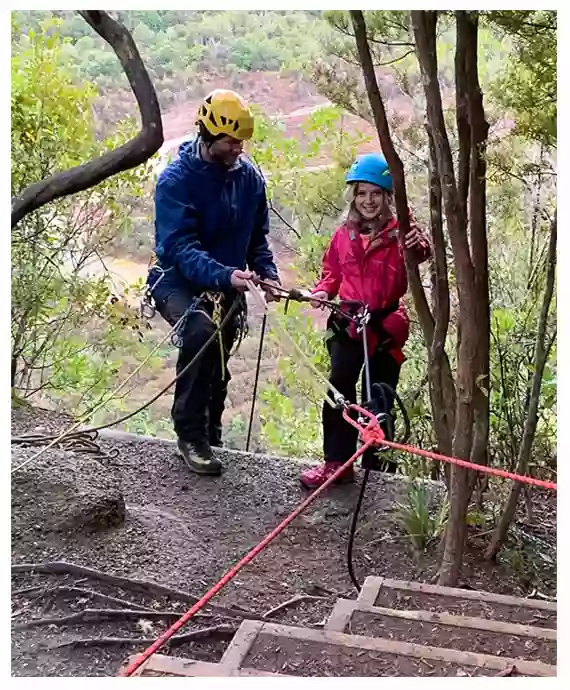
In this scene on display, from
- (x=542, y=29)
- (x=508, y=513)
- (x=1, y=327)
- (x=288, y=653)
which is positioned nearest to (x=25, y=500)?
(x=1, y=327)

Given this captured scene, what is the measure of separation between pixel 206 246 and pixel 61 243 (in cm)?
97

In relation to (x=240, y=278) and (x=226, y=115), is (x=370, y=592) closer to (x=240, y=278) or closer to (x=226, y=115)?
(x=240, y=278)

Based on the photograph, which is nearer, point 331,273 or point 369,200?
point 369,200

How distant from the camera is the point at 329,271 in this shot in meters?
2.38

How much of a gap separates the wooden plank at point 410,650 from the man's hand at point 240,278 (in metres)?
1.00

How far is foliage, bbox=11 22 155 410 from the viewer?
2834mm

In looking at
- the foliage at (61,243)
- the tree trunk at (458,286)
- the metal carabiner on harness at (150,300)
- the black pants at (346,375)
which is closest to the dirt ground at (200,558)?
the black pants at (346,375)

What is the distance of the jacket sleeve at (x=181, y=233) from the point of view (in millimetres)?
2279

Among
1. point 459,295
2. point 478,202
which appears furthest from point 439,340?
point 478,202

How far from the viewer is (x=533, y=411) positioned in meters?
1.92

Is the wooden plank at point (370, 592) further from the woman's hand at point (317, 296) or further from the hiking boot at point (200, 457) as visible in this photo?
the hiking boot at point (200, 457)

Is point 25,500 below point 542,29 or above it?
below

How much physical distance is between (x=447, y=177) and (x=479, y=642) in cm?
86

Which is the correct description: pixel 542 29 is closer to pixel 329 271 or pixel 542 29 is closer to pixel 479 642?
pixel 329 271
